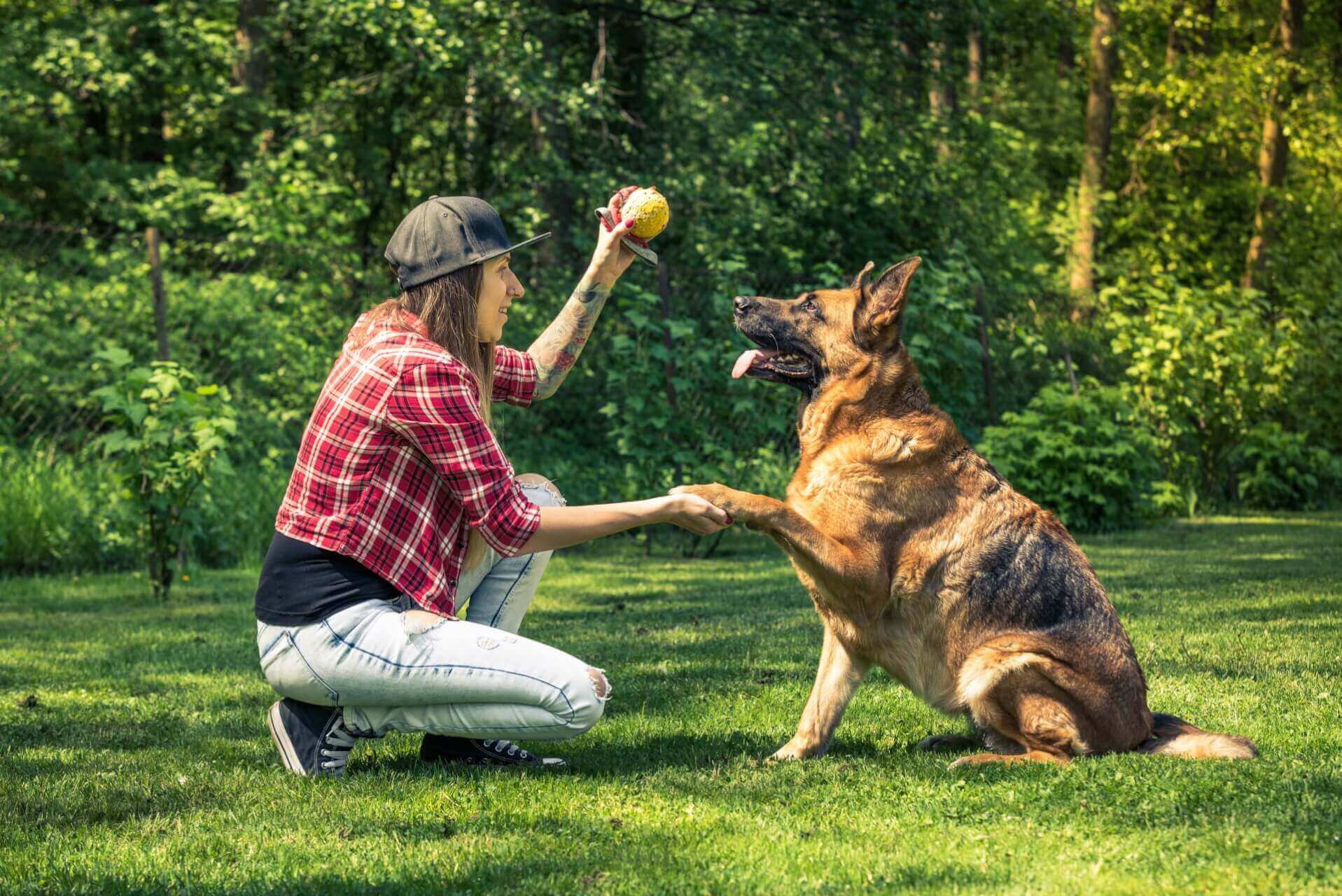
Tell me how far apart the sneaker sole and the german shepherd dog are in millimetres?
1700

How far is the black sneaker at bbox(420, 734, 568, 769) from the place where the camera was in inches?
184

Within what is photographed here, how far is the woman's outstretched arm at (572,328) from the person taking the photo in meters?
5.27

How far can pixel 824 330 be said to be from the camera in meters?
5.09

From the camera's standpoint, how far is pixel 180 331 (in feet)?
41.4

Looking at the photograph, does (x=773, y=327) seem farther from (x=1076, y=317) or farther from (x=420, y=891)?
(x=1076, y=317)

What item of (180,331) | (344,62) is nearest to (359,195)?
(344,62)

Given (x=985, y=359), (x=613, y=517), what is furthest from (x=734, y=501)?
(x=985, y=359)

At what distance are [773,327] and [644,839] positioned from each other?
89.3 inches

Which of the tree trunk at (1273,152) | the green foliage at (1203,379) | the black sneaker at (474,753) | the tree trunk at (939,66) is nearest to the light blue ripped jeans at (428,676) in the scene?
the black sneaker at (474,753)

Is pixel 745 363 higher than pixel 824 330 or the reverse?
the reverse

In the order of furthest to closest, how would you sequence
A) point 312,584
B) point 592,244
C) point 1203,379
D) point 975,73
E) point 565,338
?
point 975,73
point 1203,379
point 592,244
point 565,338
point 312,584

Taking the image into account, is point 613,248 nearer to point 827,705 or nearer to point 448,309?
point 448,309

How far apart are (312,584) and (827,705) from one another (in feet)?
6.32

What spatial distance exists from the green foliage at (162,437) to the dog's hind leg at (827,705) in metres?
5.43
